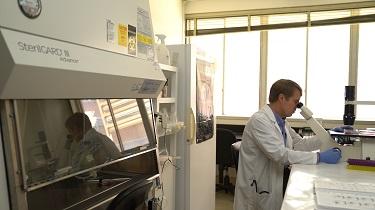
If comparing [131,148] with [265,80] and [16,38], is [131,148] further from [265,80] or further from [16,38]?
[265,80]

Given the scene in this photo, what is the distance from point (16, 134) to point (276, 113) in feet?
5.53

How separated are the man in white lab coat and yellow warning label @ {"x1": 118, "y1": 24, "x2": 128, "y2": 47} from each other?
3.54 feet

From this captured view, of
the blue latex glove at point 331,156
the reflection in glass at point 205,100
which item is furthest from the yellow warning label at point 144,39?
the blue latex glove at point 331,156

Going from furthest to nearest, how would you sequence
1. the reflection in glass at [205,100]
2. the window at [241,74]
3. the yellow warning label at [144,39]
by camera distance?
the window at [241,74], the reflection in glass at [205,100], the yellow warning label at [144,39]

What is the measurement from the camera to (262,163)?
2176mm

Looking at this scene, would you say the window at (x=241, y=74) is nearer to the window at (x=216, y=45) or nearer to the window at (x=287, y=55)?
the window at (x=216, y=45)

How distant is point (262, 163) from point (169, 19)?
98.5 inches

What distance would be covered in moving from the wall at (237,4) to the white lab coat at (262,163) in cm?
244

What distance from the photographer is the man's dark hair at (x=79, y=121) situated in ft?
4.43

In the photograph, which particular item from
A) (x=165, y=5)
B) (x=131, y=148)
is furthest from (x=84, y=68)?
(x=165, y=5)

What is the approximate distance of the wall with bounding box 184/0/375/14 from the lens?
13.4ft

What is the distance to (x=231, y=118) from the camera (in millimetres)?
4621

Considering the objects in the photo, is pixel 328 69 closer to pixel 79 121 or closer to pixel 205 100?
pixel 205 100

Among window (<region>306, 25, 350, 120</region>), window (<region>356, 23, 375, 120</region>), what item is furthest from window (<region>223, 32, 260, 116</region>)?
window (<region>356, 23, 375, 120</region>)
